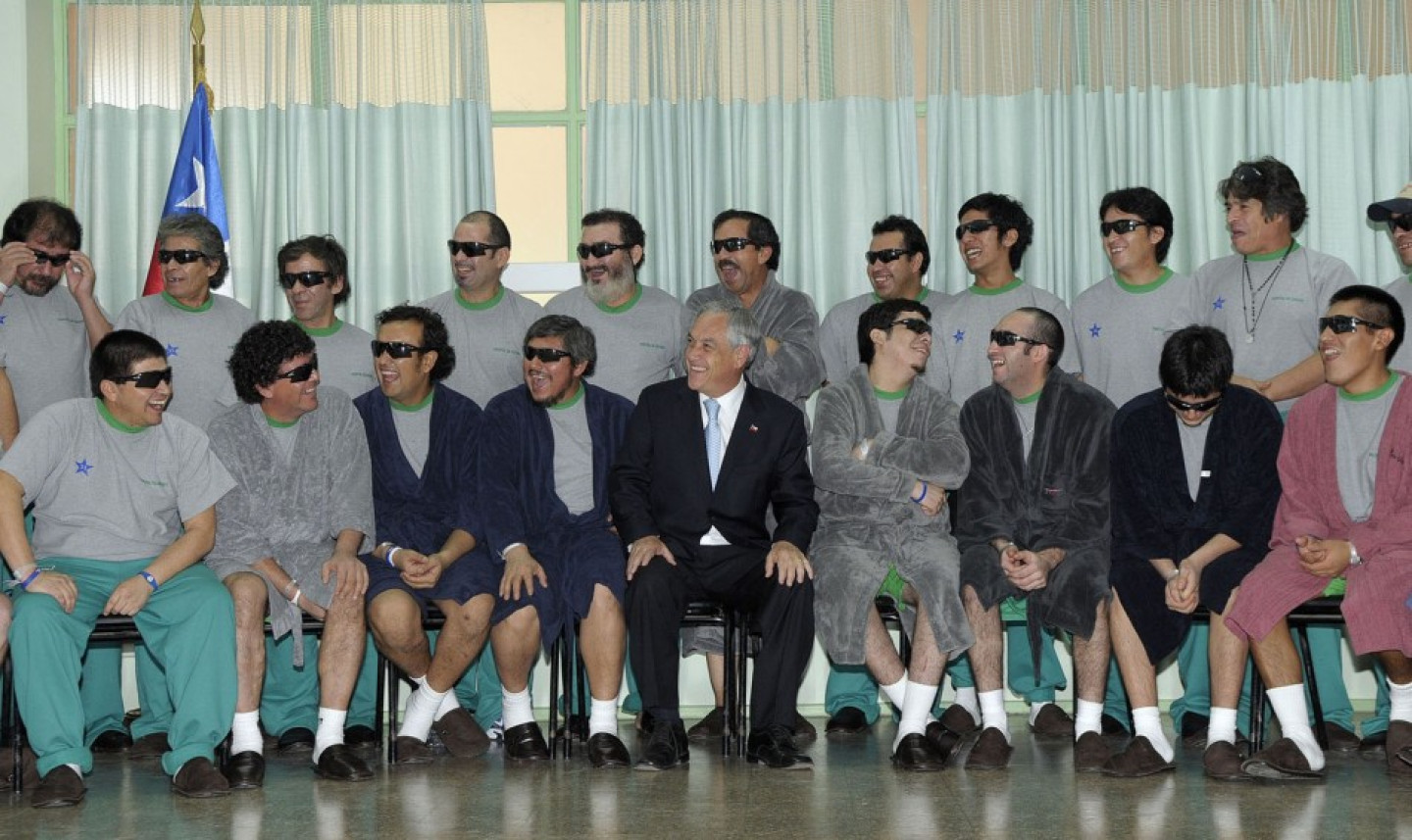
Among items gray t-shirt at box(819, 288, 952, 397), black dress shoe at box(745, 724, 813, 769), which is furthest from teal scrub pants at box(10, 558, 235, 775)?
gray t-shirt at box(819, 288, 952, 397)

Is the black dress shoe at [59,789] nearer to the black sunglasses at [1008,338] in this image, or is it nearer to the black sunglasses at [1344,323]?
the black sunglasses at [1008,338]

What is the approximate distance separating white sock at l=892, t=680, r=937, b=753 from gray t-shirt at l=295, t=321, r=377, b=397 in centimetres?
231

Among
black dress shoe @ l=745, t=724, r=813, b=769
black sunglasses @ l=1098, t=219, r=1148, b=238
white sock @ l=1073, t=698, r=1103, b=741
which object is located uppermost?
black sunglasses @ l=1098, t=219, r=1148, b=238

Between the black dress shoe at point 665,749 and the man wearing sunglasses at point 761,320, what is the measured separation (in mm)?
762

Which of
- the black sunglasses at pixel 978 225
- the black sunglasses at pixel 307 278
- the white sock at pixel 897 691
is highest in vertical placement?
the black sunglasses at pixel 978 225

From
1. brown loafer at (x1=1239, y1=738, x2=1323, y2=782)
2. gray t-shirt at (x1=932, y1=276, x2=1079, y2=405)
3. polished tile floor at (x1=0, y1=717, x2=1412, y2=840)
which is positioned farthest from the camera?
gray t-shirt at (x1=932, y1=276, x2=1079, y2=405)

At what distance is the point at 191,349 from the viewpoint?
19.9ft

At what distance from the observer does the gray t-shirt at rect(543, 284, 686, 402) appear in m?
6.32

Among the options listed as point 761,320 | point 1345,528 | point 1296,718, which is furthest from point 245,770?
point 1345,528

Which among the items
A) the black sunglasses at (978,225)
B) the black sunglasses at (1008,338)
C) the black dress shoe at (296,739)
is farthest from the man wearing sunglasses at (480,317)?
the black sunglasses at (1008,338)

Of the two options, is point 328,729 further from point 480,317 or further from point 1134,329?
point 1134,329

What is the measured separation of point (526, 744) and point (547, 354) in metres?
1.33

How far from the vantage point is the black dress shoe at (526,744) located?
556 cm

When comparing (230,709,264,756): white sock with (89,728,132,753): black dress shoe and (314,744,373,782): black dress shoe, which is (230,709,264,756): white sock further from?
(89,728,132,753): black dress shoe
